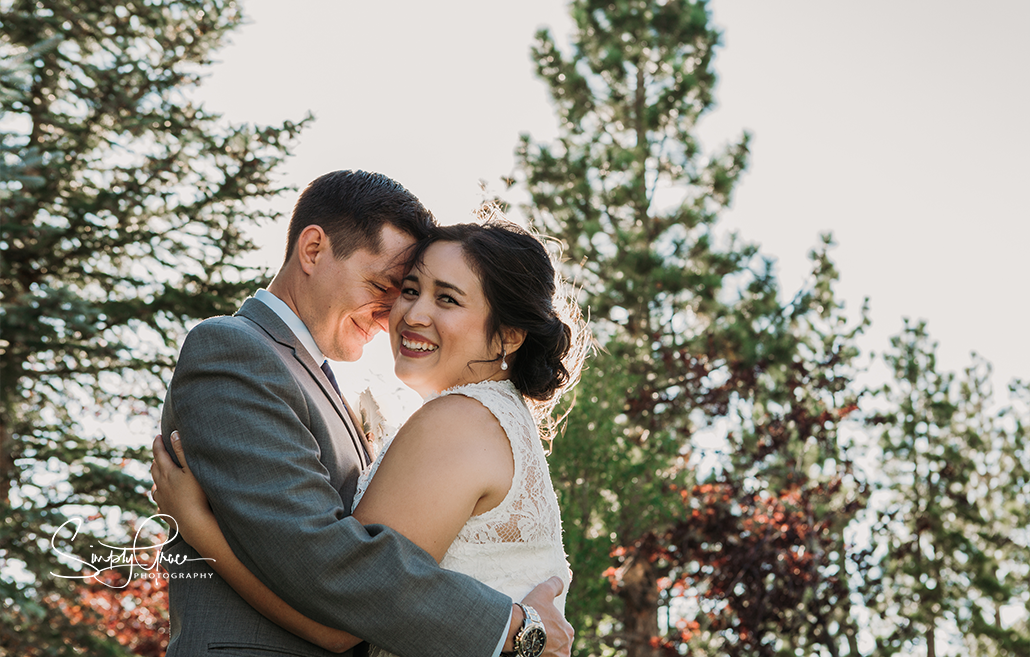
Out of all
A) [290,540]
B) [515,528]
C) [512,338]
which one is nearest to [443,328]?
[512,338]

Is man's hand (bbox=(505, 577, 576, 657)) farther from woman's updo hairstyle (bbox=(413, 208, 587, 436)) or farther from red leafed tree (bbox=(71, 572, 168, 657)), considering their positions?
red leafed tree (bbox=(71, 572, 168, 657))

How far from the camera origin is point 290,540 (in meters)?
2.07

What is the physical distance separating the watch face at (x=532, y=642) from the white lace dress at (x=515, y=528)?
0.15 metres

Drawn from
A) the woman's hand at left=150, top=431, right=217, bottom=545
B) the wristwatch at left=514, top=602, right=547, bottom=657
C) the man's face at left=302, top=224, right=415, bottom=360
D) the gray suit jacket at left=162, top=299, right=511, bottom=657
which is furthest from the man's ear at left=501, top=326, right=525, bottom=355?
the woman's hand at left=150, top=431, right=217, bottom=545

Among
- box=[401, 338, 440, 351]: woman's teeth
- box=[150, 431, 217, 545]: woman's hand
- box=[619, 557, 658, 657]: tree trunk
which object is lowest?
box=[619, 557, 658, 657]: tree trunk

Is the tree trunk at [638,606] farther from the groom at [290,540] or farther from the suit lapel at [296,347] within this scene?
the groom at [290,540]

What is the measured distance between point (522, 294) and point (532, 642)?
1088mm

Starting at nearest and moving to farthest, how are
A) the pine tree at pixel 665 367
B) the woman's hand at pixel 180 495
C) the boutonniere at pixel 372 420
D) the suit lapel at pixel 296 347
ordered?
the woman's hand at pixel 180 495
the suit lapel at pixel 296 347
the boutonniere at pixel 372 420
the pine tree at pixel 665 367

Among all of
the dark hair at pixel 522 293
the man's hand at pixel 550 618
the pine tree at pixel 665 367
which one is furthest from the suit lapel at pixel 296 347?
the pine tree at pixel 665 367

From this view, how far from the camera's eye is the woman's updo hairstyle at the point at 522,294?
2846mm

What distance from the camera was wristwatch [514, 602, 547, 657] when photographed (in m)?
2.27

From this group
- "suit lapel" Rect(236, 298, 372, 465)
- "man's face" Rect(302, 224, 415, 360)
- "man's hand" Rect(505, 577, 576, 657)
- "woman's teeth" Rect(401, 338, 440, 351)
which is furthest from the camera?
"man's face" Rect(302, 224, 415, 360)

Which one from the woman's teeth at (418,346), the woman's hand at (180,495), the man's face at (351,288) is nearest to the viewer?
the woman's hand at (180,495)

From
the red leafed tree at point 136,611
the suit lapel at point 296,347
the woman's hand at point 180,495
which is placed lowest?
the red leafed tree at point 136,611
